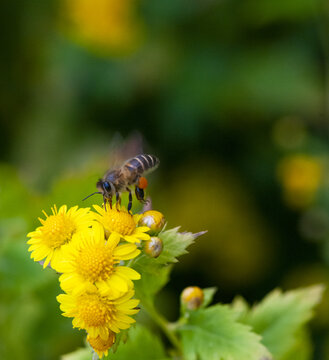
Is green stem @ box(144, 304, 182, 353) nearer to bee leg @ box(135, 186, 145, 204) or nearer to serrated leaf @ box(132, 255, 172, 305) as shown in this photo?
serrated leaf @ box(132, 255, 172, 305)

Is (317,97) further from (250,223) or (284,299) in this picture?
(284,299)

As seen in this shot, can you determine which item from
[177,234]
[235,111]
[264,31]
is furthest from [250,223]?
[177,234]

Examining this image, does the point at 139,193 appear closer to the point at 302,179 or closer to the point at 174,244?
the point at 174,244

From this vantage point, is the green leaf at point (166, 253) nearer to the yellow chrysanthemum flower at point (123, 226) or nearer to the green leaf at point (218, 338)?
the yellow chrysanthemum flower at point (123, 226)

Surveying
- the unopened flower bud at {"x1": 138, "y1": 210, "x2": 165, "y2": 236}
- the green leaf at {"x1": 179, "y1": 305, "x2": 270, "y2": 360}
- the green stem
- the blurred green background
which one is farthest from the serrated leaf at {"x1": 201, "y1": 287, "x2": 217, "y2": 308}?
the blurred green background

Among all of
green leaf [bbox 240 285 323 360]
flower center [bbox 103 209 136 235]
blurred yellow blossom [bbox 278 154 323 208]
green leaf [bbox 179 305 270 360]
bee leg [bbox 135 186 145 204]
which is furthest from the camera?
blurred yellow blossom [bbox 278 154 323 208]

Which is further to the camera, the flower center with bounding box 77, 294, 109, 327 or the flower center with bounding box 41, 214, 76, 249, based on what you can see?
the flower center with bounding box 41, 214, 76, 249

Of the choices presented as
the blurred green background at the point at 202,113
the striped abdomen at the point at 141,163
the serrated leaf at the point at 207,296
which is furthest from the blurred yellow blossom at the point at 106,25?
the serrated leaf at the point at 207,296
